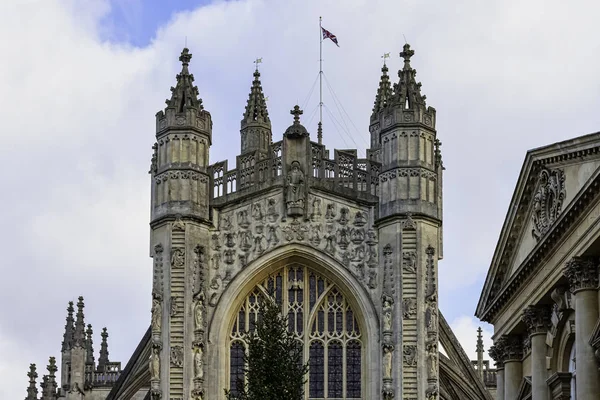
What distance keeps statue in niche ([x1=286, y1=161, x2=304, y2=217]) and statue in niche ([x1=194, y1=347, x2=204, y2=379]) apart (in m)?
5.23

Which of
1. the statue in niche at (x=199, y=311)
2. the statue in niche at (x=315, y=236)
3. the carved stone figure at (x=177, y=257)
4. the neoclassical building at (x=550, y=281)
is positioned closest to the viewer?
the neoclassical building at (x=550, y=281)

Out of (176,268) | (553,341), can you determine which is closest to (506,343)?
(553,341)

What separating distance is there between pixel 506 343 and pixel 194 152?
43.0 ft

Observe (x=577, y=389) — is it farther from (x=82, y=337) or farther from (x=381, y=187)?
(x=82, y=337)

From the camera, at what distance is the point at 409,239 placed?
167ft

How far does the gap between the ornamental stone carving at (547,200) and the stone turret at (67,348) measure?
2493 centimetres

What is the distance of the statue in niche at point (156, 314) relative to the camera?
50.2 meters

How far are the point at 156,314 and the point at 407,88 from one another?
10587 mm

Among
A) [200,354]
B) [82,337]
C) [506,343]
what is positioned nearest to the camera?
[506,343]

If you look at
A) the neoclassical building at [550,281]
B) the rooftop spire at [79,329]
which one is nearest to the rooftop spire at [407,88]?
the neoclassical building at [550,281]

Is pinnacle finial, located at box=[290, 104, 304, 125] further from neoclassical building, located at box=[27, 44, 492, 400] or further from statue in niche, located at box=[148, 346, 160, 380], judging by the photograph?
statue in niche, located at box=[148, 346, 160, 380]

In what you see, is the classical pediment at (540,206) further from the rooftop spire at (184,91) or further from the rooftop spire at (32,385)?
the rooftop spire at (32,385)

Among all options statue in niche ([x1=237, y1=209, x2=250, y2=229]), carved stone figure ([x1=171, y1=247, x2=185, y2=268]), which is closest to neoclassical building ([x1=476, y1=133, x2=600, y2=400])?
statue in niche ([x1=237, y1=209, x2=250, y2=229])

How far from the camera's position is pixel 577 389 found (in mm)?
35500
